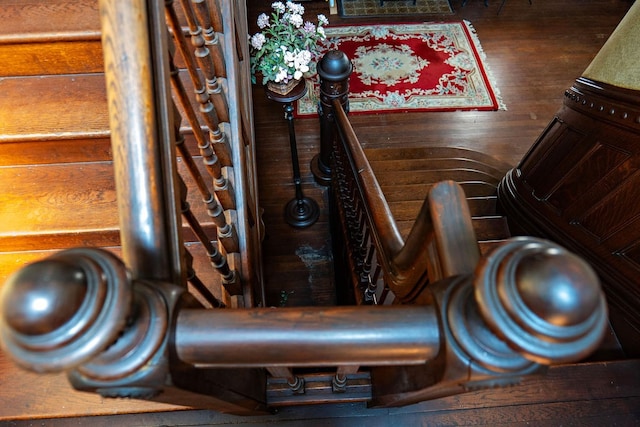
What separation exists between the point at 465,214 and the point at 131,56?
0.67 metres

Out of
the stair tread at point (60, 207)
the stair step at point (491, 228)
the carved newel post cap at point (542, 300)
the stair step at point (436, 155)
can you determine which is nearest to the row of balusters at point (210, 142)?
the stair tread at point (60, 207)

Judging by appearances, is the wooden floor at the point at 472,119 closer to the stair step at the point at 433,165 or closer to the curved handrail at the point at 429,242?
the stair step at the point at 433,165

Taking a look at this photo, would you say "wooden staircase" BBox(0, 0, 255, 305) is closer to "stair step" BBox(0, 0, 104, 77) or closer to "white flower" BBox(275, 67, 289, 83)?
"stair step" BBox(0, 0, 104, 77)

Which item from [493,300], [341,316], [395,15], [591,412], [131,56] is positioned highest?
[131,56]

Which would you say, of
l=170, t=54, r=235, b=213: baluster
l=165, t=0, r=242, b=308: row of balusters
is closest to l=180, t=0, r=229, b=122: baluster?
l=165, t=0, r=242, b=308: row of balusters

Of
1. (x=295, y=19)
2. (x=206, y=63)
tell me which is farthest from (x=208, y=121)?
(x=295, y=19)

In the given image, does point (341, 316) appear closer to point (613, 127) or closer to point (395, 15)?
point (613, 127)

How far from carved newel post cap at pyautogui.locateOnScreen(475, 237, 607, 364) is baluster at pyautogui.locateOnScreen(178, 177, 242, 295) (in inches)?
29.5

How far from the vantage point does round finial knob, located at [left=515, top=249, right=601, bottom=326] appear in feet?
1.39

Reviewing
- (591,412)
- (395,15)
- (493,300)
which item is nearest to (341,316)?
(493,300)

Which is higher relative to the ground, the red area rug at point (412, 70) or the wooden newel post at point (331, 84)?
the wooden newel post at point (331, 84)

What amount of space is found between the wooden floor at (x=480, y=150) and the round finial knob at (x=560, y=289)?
1.05m

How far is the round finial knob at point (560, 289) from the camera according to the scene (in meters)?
0.43

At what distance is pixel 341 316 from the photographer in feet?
1.91
